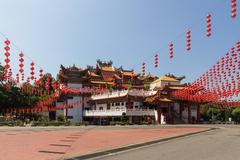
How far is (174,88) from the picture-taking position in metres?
57.0

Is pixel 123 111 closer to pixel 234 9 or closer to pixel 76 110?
pixel 76 110

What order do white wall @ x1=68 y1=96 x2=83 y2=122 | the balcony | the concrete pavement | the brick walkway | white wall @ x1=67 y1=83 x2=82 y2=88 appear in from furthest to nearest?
white wall @ x1=67 y1=83 x2=82 y2=88 < white wall @ x1=68 y1=96 x2=83 y2=122 < the balcony < the brick walkway < the concrete pavement

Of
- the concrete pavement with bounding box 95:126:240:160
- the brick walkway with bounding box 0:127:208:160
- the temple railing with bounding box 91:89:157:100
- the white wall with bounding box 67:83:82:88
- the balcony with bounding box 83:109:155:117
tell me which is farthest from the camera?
the white wall with bounding box 67:83:82:88

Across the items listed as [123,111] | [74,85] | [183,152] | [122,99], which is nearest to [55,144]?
[183,152]

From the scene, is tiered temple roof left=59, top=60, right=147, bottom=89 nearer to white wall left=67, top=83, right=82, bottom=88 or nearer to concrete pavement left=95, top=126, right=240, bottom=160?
white wall left=67, top=83, right=82, bottom=88

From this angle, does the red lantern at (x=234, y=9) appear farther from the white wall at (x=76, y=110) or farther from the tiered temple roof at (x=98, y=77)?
the white wall at (x=76, y=110)

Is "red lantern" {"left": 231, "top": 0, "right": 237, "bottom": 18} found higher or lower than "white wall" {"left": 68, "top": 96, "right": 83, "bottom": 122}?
higher

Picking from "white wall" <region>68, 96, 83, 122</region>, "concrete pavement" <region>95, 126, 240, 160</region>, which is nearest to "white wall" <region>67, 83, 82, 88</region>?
"white wall" <region>68, 96, 83, 122</region>

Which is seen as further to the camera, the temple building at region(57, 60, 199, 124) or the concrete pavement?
the temple building at region(57, 60, 199, 124)

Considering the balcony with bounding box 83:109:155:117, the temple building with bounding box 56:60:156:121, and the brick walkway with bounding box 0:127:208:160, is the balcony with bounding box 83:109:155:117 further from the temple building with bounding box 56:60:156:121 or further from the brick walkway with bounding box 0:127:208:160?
the brick walkway with bounding box 0:127:208:160

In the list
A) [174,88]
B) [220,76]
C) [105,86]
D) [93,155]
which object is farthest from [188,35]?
[105,86]

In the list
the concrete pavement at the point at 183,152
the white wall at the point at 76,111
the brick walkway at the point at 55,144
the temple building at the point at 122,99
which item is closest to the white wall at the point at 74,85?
the temple building at the point at 122,99

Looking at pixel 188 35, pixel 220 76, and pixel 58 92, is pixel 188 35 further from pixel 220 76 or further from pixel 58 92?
pixel 58 92

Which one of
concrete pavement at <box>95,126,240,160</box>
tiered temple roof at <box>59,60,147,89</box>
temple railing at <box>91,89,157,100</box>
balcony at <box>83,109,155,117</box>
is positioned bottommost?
concrete pavement at <box>95,126,240,160</box>
